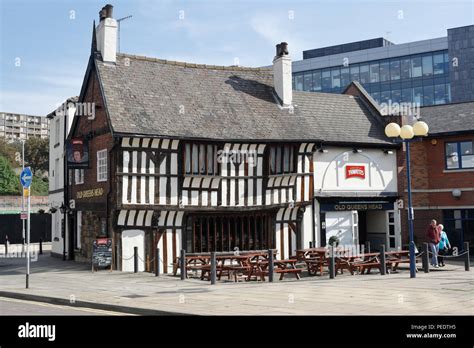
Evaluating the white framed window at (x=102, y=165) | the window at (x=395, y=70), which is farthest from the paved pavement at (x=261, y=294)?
the window at (x=395, y=70)

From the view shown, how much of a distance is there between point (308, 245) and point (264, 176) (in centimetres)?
378

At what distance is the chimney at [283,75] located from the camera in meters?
27.4

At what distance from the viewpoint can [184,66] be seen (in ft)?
87.1

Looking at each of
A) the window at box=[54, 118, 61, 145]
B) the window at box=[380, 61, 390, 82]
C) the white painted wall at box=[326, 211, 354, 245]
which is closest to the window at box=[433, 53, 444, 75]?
the window at box=[380, 61, 390, 82]

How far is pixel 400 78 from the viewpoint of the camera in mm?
71500

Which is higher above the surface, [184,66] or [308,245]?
[184,66]

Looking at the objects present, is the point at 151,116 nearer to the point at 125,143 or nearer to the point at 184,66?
the point at 125,143

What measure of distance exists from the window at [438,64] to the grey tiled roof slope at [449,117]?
4047 cm

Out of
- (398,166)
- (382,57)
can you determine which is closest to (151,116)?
(398,166)

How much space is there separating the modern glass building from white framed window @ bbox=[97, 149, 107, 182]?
5288 centimetres

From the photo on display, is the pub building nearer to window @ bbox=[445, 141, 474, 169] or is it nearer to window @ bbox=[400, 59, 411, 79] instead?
window @ bbox=[445, 141, 474, 169]

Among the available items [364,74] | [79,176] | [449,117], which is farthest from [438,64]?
[79,176]

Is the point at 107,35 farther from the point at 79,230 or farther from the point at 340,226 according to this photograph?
the point at 340,226

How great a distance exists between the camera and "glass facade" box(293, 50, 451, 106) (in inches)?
2729
